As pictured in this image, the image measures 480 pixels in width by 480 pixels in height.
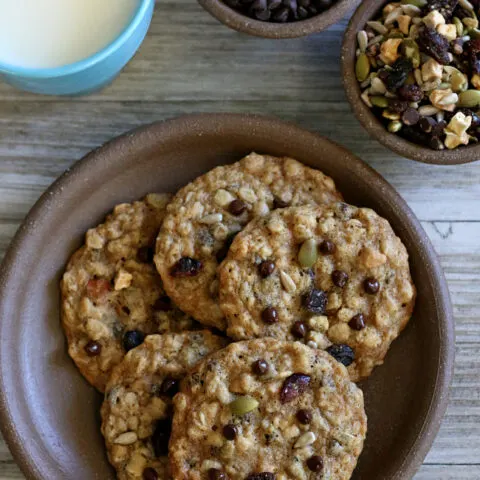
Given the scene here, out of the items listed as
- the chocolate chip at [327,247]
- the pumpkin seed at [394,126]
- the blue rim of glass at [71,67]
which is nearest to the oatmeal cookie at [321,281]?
the chocolate chip at [327,247]

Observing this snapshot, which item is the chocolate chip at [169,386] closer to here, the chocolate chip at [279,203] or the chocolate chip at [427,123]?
the chocolate chip at [279,203]

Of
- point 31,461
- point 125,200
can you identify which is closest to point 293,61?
point 125,200

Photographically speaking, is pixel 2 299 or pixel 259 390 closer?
pixel 259 390

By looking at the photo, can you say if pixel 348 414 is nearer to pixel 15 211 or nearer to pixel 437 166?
pixel 437 166

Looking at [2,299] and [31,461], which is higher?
[2,299]

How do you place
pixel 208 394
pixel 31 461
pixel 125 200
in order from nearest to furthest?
pixel 208 394
pixel 31 461
pixel 125 200

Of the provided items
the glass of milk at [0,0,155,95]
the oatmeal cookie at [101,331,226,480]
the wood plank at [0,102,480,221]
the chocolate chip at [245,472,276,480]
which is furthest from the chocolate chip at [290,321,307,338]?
the glass of milk at [0,0,155,95]

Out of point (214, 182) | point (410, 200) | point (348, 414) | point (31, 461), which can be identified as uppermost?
point (214, 182)
